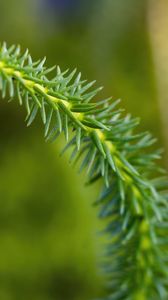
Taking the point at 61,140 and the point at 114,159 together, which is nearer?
the point at 114,159

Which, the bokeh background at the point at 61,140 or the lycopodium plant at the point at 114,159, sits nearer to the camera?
the lycopodium plant at the point at 114,159

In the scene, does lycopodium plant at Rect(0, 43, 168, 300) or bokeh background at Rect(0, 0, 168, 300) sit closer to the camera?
lycopodium plant at Rect(0, 43, 168, 300)

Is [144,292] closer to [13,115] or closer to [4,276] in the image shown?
[4,276]

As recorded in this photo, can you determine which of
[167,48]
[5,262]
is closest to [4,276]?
[5,262]

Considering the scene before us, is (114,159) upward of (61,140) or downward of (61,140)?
downward

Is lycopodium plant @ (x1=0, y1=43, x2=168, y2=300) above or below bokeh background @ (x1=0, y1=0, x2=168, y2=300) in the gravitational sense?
below
